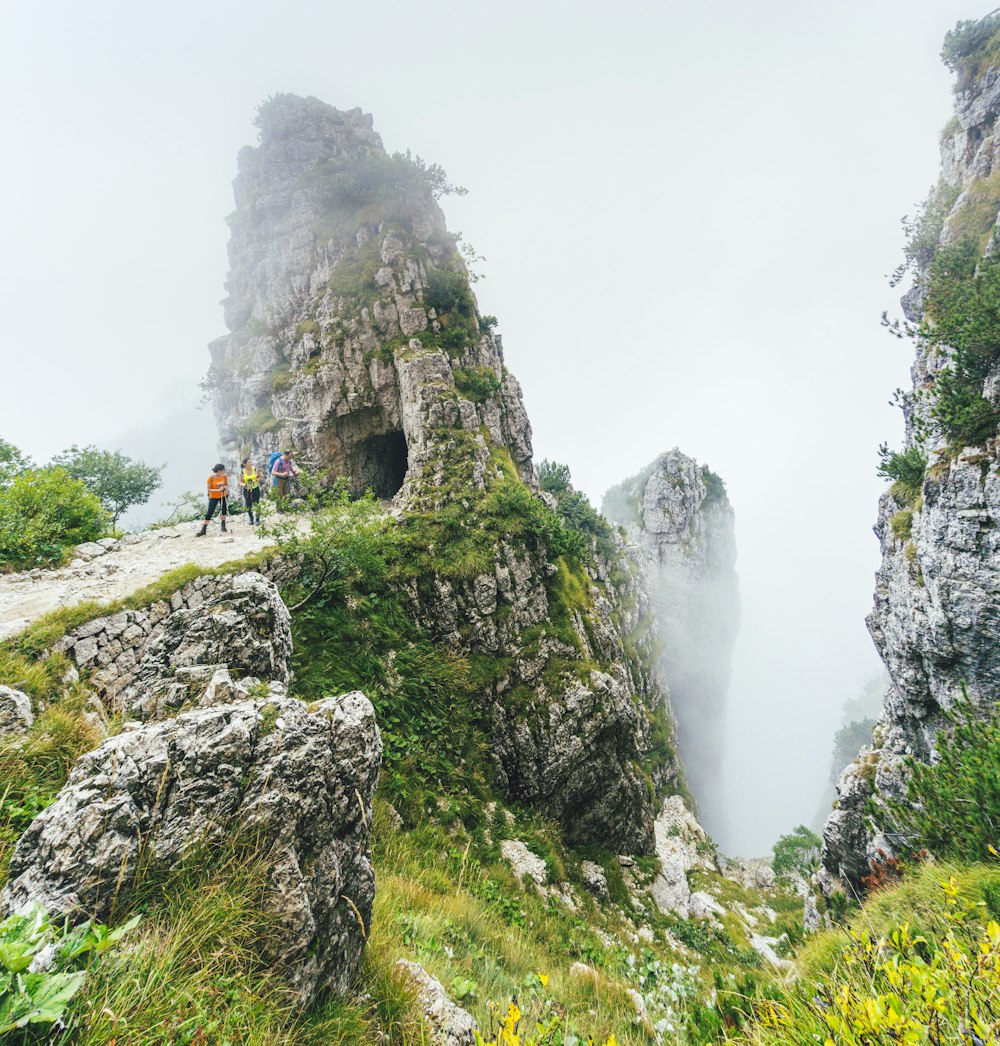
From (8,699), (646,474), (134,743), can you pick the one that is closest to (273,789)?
(134,743)

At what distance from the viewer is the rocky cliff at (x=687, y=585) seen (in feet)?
199

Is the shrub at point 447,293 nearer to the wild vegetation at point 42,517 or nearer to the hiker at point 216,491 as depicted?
the hiker at point 216,491

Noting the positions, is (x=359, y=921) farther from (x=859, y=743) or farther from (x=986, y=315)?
(x=859, y=743)

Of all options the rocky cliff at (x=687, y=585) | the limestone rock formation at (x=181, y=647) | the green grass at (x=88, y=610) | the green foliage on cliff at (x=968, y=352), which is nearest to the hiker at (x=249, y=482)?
the green grass at (x=88, y=610)

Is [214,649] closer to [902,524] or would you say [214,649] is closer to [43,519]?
[43,519]

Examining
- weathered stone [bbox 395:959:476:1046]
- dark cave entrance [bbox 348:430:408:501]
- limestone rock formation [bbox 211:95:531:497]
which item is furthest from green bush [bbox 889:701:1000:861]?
dark cave entrance [bbox 348:430:408:501]

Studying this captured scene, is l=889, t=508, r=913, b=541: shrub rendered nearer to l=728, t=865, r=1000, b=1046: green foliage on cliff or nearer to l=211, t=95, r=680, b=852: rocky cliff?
l=211, t=95, r=680, b=852: rocky cliff

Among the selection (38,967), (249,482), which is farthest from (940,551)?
(249,482)

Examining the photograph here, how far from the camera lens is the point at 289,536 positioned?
1358 cm

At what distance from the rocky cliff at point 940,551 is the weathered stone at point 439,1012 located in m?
12.5

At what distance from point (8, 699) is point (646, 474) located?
71.1 metres

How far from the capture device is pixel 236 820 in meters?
3.58

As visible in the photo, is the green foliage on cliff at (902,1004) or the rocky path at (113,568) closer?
the green foliage on cliff at (902,1004)

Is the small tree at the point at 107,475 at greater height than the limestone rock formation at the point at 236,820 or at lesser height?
greater
